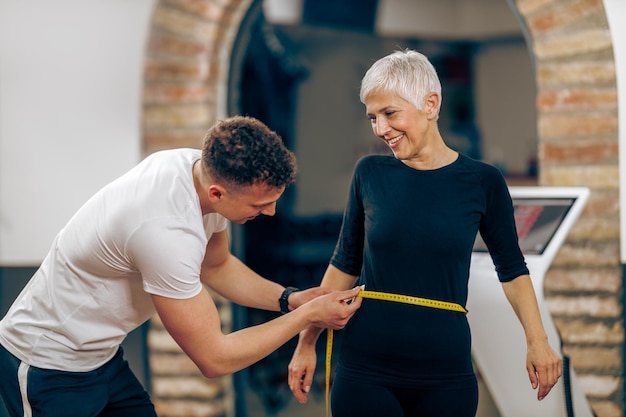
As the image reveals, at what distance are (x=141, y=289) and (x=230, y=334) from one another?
0.26m

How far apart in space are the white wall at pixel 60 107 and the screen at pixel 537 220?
1.82 meters

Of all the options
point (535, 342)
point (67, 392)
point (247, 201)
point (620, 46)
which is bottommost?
point (67, 392)

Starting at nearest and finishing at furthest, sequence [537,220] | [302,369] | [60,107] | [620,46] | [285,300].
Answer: [302,369], [285,300], [537,220], [620,46], [60,107]

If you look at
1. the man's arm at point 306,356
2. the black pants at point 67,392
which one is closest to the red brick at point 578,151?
the man's arm at point 306,356

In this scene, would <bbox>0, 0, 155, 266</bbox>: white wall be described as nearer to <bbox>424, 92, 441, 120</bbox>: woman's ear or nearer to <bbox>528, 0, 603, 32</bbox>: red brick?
<bbox>528, 0, 603, 32</bbox>: red brick

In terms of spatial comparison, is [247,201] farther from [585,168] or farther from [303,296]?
[585,168]

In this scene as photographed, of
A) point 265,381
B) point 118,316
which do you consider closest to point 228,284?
point 118,316

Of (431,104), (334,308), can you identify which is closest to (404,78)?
(431,104)

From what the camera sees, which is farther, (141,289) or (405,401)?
(141,289)

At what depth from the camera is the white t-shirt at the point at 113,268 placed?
166 cm

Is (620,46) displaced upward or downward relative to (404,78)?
upward

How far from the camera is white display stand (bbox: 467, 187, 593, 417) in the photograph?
6.98 feet

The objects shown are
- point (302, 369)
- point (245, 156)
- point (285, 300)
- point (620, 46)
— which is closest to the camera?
point (245, 156)

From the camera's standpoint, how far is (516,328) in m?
2.13
